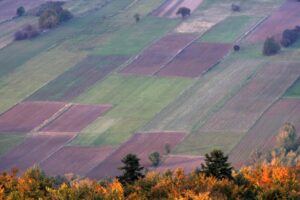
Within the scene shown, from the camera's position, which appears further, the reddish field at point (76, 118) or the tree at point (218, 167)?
the reddish field at point (76, 118)

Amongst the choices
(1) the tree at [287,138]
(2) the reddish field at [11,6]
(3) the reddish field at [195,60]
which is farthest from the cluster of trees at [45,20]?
(1) the tree at [287,138]

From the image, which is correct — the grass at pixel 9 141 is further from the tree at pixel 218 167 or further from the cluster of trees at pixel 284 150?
the tree at pixel 218 167

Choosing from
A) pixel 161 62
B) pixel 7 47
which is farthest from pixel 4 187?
pixel 7 47

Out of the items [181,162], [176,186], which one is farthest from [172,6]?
[176,186]

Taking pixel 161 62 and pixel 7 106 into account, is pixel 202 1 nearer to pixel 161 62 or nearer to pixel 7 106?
pixel 161 62

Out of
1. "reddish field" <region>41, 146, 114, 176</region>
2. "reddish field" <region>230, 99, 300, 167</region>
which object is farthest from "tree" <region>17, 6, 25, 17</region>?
"reddish field" <region>230, 99, 300, 167</region>

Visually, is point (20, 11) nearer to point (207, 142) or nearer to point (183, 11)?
point (183, 11)

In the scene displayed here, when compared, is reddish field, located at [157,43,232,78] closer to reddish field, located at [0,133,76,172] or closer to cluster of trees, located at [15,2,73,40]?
reddish field, located at [0,133,76,172]
